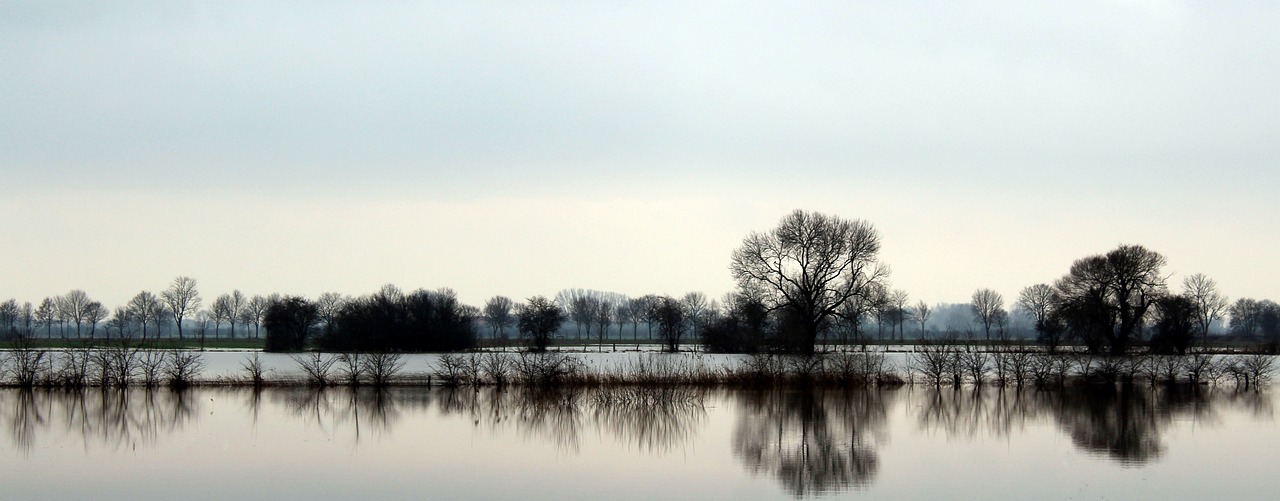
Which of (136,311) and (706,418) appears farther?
(136,311)

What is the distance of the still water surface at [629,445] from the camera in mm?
16547

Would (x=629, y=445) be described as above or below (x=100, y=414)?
below

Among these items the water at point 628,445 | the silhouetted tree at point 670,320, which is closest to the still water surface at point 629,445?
the water at point 628,445

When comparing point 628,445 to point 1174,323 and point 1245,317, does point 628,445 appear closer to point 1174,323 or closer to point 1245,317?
point 1174,323

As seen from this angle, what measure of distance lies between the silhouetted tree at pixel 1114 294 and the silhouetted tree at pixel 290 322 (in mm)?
47615

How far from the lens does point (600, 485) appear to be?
1684 centimetres

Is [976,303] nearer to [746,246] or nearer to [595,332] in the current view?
[595,332]

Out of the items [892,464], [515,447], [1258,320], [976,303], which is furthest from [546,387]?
[1258,320]

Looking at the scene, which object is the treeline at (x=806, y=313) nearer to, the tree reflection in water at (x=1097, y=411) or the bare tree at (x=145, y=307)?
the tree reflection in water at (x=1097, y=411)

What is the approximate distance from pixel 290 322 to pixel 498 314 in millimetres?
49655

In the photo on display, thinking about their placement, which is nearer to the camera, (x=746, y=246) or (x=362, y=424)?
(x=362, y=424)

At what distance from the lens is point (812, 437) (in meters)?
22.4

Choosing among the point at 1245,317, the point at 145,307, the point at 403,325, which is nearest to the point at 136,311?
Answer: the point at 145,307

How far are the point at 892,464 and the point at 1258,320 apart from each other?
374 feet
